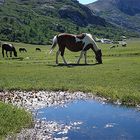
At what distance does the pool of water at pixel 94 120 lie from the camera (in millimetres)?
18516

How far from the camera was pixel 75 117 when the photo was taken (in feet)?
74.1

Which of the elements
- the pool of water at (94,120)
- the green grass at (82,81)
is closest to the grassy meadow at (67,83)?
the green grass at (82,81)

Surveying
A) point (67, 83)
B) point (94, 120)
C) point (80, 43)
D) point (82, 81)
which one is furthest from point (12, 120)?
point (80, 43)

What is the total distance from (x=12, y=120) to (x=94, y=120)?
4645 millimetres

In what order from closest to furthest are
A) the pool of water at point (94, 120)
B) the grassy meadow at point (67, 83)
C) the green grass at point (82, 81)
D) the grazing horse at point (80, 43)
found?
the pool of water at point (94, 120), the grassy meadow at point (67, 83), the green grass at point (82, 81), the grazing horse at point (80, 43)

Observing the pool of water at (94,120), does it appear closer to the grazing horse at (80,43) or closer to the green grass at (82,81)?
the green grass at (82,81)

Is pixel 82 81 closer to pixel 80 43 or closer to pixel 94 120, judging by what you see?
pixel 94 120

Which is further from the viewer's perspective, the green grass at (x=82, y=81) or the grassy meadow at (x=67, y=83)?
the green grass at (x=82, y=81)

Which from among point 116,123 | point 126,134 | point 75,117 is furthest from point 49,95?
point 126,134

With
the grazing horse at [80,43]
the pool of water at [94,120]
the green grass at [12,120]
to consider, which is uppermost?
the grazing horse at [80,43]

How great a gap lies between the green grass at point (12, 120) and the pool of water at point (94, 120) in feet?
5.11

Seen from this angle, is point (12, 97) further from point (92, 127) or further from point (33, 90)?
point (92, 127)

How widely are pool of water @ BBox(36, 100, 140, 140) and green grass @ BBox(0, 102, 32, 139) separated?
156 centimetres

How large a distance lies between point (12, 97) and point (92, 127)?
969 centimetres
